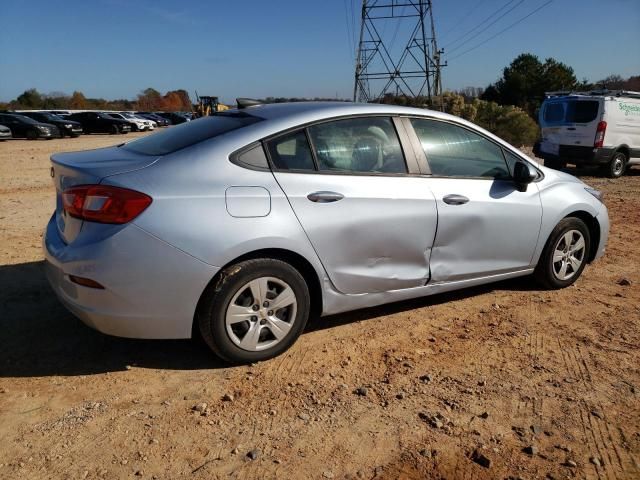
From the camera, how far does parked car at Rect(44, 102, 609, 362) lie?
291 cm

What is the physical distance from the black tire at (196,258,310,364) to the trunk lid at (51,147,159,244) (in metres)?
0.81

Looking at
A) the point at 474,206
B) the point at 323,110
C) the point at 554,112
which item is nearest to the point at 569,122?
the point at 554,112

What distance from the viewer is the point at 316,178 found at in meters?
3.38

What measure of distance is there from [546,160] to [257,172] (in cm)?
1309

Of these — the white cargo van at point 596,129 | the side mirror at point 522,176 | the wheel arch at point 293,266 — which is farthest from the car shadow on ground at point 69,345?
the white cargo van at point 596,129

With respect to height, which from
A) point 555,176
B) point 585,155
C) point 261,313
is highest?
point 555,176

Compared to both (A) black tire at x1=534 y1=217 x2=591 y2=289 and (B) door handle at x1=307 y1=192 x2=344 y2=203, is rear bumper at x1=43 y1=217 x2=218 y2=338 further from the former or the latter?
(A) black tire at x1=534 y1=217 x2=591 y2=289

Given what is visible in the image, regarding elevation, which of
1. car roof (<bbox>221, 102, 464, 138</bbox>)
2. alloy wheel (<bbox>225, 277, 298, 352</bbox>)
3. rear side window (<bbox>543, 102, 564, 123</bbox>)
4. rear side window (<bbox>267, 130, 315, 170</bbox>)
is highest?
rear side window (<bbox>543, 102, 564, 123</bbox>)

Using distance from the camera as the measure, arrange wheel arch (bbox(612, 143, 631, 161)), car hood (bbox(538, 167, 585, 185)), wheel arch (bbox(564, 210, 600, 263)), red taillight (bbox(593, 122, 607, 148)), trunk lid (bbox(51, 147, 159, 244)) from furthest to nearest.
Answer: wheel arch (bbox(612, 143, 631, 161))
red taillight (bbox(593, 122, 607, 148))
wheel arch (bbox(564, 210, 600, 263))
car hood (bbox(538, 167, 585, 185))
trunk lid (bbox(51, 147, 159, 244))

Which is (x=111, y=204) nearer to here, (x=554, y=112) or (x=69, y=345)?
(x=69, y=345)

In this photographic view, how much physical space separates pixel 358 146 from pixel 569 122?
1158cm

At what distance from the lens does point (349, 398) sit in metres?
3.00

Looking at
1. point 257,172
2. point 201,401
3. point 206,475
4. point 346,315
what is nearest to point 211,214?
point 257,172

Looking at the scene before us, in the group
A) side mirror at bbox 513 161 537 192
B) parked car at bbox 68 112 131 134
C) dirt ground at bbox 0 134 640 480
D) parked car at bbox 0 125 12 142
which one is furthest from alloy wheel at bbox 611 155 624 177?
parked car at bbox 68 112 131 134
